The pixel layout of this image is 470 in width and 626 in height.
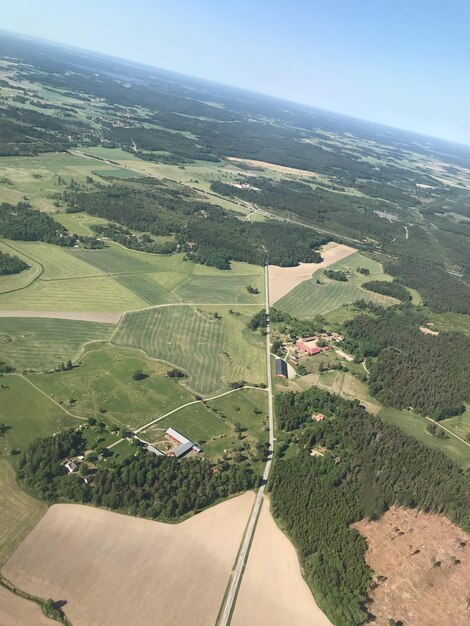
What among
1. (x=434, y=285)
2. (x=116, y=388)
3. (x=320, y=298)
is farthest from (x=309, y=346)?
(x=434, y=285)

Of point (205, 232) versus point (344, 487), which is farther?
point (205, 232)

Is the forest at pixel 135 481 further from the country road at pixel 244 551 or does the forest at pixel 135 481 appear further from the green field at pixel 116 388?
the green field at pixel 116 388

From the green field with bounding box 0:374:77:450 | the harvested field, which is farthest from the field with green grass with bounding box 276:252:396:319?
the green field with bounding box 0:374:77:450

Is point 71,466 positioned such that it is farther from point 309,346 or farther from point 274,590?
point 309,346

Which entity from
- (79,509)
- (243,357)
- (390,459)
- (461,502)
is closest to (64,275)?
(243,357)

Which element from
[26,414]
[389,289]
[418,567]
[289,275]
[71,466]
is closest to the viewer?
[418,567]

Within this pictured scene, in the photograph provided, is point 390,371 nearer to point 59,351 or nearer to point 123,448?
point 123,448
